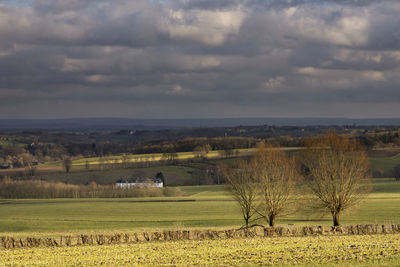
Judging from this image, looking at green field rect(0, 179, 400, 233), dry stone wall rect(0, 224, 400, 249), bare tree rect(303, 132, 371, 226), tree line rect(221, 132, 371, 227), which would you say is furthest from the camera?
green field rect(0, 179, 400, 233)

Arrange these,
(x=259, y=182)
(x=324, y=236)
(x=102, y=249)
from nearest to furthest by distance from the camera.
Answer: (x=102, y=249) → (x=324, y=236) → (x=259, y=182)

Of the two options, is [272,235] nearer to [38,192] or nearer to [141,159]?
[38,192]

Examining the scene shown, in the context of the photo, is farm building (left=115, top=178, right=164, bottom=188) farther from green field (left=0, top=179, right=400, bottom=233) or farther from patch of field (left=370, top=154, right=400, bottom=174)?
patch of field (left=370, top=154, right=400, bottom=174)

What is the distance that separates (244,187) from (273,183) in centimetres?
299

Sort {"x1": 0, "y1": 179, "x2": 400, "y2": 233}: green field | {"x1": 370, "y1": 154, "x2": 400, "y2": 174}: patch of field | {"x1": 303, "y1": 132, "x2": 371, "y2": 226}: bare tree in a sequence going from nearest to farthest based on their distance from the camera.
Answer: {"x1": 303, "y1": 132, "x2": 371, "y2": 226}: bare tree → {"x1": 0, "y1": 179, "x2": 400, "y2": 233}: green field → {"x1": 370, "y1": 154, "x2": 400, "y2": 174}: patch of field

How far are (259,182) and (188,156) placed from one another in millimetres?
123390

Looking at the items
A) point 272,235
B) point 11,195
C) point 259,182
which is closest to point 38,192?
point 11,195

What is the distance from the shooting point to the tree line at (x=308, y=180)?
4141 cm

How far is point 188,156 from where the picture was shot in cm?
16562

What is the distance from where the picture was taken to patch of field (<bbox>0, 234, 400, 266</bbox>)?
63.1 feet

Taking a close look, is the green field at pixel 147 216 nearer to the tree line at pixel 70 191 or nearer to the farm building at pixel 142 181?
the tree line at pixel 70 191

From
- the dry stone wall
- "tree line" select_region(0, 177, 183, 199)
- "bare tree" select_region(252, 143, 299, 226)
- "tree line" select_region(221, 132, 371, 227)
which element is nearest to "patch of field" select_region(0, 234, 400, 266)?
the dry stone wall

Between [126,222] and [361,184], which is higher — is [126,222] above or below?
below

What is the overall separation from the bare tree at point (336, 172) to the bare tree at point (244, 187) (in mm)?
5083
